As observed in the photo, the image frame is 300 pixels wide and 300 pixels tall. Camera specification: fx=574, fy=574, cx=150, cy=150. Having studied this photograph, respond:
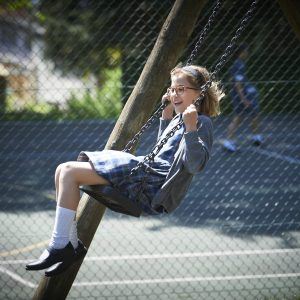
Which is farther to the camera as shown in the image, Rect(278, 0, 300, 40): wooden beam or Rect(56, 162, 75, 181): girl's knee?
Rect(278, 0, 300, 40): wooden beam

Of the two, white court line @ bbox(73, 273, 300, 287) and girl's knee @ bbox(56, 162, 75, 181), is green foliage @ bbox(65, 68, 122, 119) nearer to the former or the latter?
white court line @ bbox(73, 273, 300, 287)

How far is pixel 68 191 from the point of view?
3.04m

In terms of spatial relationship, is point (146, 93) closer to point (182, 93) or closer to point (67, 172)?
point (182, 93)

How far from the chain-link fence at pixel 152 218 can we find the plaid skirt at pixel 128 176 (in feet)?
6.24

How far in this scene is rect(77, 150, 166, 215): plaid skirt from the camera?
10.00ft

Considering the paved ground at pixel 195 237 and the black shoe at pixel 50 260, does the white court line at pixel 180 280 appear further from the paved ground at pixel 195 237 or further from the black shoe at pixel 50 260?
the black shoe at pixel 50 260

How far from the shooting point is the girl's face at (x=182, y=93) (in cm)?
328

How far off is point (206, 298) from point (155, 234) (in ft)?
5.68

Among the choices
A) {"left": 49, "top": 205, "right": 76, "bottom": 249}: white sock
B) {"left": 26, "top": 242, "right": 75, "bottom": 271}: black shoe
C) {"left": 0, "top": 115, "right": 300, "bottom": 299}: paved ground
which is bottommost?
{"left": 0, "top": 115, "right": 300, "bottom": 299}: paved ground

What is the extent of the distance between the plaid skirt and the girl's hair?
0.49m

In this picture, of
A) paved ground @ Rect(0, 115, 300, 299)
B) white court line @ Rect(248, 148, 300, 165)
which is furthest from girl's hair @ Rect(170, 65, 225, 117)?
white court line @ Rect(248, 148, 300, 165)

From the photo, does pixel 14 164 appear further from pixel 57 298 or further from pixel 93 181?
pixel 93 181

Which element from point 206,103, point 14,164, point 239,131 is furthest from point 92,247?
point 239,131

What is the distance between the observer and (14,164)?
10320 mm
